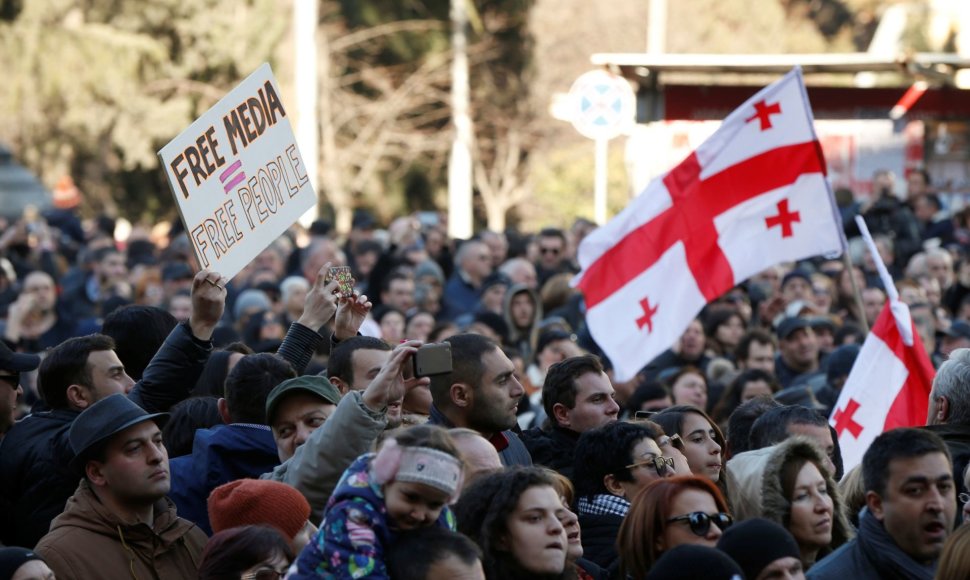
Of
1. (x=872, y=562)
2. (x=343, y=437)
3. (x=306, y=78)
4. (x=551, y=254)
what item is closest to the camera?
(x=343, y=437)

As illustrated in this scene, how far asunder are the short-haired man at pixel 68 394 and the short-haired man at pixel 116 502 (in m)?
0.63

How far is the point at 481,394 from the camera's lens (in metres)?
6.95

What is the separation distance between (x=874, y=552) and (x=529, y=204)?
34.9 m

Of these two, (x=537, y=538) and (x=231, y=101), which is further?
(x=231, y=101)

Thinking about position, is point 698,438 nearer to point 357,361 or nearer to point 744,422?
point 744,422

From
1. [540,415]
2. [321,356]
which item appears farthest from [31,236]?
[540,415]

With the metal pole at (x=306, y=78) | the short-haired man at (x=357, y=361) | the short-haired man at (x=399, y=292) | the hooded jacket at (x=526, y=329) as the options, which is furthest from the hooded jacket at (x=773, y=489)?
the metal pole at (x=306, y=78)

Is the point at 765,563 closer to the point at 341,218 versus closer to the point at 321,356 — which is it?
the point at 321,356

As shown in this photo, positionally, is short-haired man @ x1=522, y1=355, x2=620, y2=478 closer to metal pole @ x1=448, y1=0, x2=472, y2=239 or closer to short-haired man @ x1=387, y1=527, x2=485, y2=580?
short-haired man @ x1=387, y1=527, x2=485, y2=580

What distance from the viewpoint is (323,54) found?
108 ft

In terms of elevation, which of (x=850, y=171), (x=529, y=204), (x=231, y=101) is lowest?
(x=529, y=204)

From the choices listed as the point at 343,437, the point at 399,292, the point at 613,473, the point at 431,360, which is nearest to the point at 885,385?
the point at 613,473

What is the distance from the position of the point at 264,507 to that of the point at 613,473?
5.10 ft

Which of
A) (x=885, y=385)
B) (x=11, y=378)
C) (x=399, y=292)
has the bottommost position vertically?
(x=399, y=292)
